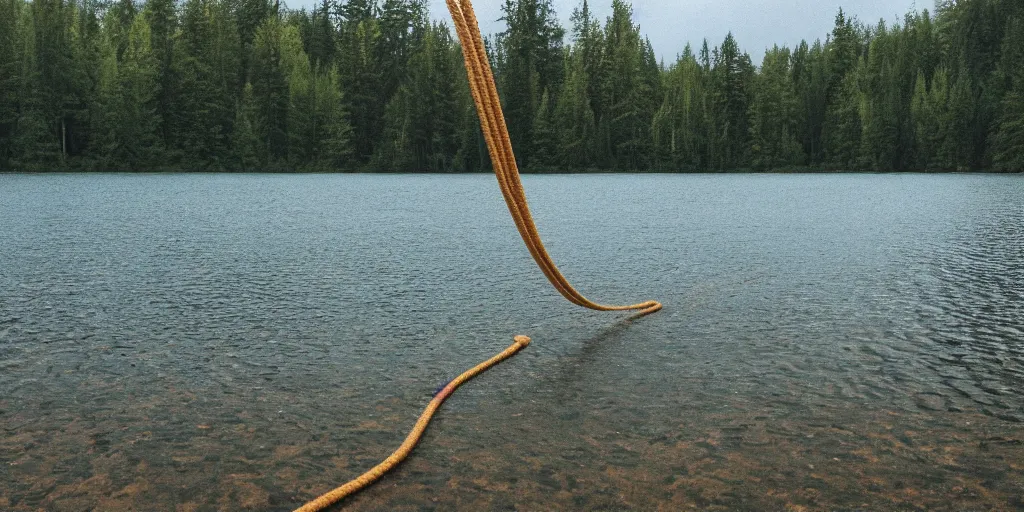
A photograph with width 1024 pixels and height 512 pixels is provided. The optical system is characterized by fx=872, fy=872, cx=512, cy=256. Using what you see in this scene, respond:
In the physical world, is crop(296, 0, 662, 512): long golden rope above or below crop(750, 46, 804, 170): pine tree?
below

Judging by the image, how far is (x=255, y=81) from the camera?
267 ft

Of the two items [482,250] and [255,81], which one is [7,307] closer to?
[482,250]

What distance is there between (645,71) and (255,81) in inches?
1528

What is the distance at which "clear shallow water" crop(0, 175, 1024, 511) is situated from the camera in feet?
13.0

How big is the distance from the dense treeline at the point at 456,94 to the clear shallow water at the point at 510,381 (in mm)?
65628

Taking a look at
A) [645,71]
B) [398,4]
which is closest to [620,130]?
[645,71]

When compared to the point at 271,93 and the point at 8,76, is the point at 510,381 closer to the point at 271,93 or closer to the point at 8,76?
the point at 8,76

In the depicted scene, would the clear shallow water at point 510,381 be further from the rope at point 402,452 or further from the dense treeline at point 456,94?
the dense treeline at point 456,94

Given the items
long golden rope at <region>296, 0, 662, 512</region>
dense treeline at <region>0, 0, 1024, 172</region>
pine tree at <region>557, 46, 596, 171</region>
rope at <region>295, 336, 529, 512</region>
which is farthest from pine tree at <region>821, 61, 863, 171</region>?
rope at <region>295, 336, 529, 512</region>

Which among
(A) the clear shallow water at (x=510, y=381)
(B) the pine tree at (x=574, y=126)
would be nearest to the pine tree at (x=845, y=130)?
(B) the pine tree at (x=574, y=126)

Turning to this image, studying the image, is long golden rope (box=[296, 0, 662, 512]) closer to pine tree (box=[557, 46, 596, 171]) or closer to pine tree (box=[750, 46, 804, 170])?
pine tree (box=[557, 46, 596, 171])

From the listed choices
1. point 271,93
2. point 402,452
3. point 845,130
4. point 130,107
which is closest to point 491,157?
point 402,452

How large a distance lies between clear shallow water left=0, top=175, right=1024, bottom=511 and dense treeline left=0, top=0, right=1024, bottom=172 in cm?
6563

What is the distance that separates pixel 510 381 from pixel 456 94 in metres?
76.1
